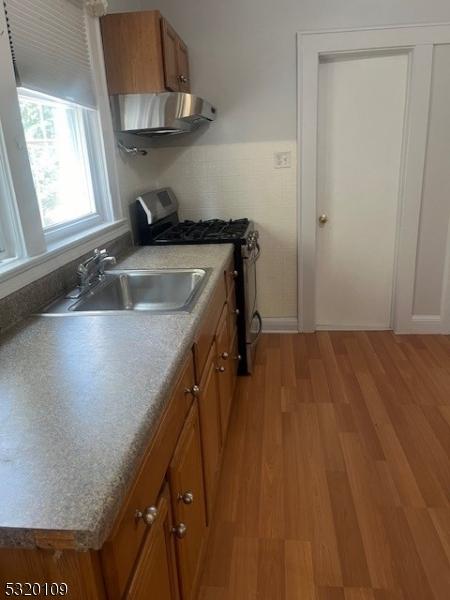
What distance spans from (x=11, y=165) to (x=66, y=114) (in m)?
0.76

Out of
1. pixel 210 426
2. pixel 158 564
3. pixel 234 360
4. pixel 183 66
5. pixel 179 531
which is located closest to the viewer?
pixel 158 564

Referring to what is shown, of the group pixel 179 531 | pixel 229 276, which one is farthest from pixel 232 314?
pixel 179 531

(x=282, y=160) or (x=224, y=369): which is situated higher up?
(x=282, y=160)

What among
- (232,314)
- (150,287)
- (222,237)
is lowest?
(232,314)

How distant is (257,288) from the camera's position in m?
3.38

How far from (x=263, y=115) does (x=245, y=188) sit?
51 centimetres

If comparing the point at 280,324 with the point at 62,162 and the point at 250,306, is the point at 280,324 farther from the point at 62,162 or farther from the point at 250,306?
the point at 62,162

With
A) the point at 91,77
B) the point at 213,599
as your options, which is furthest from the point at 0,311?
the point at 91,77

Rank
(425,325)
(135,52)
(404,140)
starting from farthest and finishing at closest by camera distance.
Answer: (425,325) < (404,140) < (135,52)

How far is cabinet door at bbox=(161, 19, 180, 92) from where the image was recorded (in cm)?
230

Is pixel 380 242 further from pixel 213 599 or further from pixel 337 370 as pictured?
pixel 213 599

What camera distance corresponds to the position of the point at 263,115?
9.80 ft

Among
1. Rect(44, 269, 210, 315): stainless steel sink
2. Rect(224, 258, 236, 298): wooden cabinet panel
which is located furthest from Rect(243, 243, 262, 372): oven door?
Rect(44, 269, 210, 315): stainless steel sink

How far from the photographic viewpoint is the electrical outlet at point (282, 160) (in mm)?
3049
